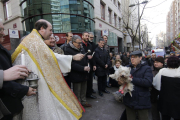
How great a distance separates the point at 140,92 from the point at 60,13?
32.0ft

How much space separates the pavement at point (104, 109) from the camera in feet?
9.62

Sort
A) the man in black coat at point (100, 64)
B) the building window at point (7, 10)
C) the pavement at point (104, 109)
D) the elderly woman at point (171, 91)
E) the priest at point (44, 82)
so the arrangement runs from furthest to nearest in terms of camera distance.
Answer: the building window at point (7, 10), the man in black coat at point (100, 64), the pavement at point (104, 109), the elderly woman at point (171, 91), the priest at point (44, 82)

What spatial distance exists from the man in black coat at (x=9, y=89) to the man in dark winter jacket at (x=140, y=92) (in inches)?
56.6

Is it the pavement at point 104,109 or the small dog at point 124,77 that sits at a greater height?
the small dog at point 124,77

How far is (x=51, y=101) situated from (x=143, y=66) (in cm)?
176

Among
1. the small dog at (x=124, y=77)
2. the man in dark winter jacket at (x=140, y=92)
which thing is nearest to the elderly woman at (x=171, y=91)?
the man in dark winter jacket at (x=140, y=92)

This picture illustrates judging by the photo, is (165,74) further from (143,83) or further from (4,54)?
(4,54)

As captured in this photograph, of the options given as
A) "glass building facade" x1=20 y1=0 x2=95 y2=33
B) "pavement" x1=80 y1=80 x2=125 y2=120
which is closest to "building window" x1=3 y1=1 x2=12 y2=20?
"glass building facade" x1=20 y1=0 x2=95 y2=33

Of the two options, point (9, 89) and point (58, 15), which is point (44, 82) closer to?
point (9, 89)

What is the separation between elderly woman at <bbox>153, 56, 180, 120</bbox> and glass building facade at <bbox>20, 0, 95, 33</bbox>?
29.6ft

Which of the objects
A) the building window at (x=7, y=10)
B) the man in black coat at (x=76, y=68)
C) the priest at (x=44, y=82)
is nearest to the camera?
the priest at (x=44, y=82)

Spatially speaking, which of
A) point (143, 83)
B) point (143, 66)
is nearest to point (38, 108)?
point (143, 83)

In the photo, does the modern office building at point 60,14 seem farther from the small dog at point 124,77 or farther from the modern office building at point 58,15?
the small dog at point 124,77

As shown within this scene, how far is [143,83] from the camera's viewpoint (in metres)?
1.97
